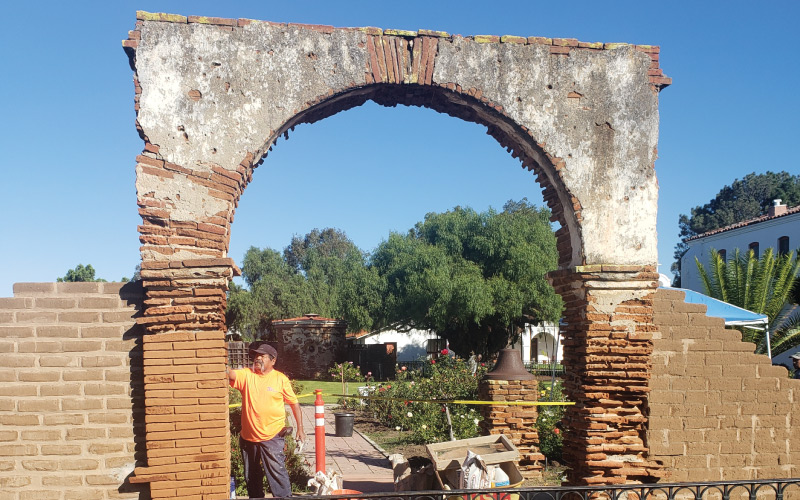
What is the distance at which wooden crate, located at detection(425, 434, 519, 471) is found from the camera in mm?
6484

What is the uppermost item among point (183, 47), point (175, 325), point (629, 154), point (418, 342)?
point (183, 47)

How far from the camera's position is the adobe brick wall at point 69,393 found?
584 centimetres

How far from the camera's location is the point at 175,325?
5.86 meters

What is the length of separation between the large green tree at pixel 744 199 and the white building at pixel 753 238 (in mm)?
12750

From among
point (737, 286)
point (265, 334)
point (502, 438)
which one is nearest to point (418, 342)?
point (265, 334)

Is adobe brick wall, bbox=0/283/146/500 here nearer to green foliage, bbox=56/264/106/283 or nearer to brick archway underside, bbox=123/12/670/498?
brick archway underside, bbox=123/12/670/498

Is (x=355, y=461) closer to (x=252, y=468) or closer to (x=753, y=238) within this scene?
(x=252, y=468)

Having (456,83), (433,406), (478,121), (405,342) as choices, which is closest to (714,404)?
(478,121)

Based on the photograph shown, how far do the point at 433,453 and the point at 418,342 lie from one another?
30549mm

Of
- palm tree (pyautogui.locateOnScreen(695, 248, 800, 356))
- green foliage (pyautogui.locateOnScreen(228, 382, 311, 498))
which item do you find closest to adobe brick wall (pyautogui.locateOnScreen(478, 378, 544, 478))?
green foliage (pyautogui.locateOnScreen(228, 382, 311, 498))

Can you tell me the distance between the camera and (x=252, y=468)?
6.20m

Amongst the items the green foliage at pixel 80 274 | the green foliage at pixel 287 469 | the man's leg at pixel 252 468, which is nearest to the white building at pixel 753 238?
the green foliage at pixel 287 469

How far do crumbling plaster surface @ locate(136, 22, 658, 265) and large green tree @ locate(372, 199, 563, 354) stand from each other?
18.1m

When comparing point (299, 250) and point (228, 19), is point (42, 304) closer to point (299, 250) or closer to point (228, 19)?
point (228, 19)
